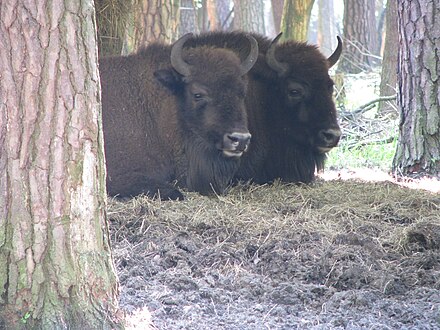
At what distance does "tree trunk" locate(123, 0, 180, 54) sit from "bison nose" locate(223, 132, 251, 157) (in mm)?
2883

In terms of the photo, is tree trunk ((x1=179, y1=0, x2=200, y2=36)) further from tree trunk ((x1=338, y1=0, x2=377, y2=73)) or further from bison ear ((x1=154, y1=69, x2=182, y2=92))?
bison ear ((x1=154, y1=69, x2=182, y2=92))

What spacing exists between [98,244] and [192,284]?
1271 mm

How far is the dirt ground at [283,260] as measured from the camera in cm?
479

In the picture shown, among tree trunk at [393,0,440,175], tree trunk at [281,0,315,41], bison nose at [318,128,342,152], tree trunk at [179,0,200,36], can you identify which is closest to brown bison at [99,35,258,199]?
bison nose at [318,128,342,152]

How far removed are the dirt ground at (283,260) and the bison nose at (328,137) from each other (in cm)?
72

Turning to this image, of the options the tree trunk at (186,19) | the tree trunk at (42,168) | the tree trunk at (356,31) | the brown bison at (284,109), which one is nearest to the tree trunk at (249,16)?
the tree trunk at (356,31)

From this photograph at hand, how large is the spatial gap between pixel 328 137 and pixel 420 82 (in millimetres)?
1179

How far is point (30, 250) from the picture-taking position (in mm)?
4043

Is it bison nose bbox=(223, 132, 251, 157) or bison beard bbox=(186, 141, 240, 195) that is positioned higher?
bison nose bbox=(223, 132, 251, 157)

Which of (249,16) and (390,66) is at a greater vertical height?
(249,16)

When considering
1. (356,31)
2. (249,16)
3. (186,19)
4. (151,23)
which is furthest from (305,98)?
(186,19)

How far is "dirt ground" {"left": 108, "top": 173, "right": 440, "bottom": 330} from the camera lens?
4.79m

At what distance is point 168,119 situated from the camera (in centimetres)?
879

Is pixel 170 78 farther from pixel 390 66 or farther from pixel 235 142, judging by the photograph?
pixel 390 66
